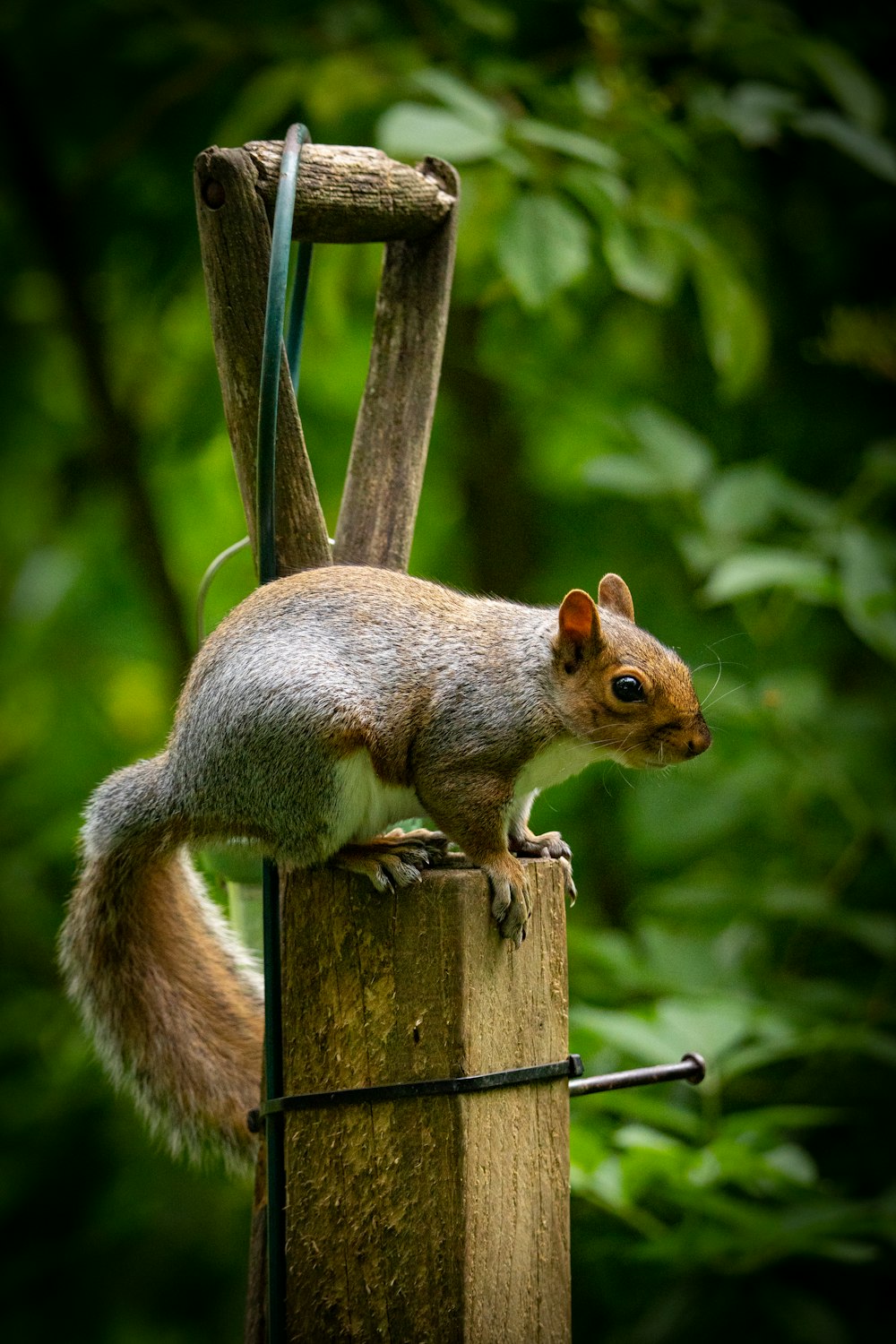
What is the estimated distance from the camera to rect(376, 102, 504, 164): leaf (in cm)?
196

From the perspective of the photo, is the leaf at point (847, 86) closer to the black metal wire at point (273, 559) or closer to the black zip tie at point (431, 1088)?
the black metal wire at point (273, 559)

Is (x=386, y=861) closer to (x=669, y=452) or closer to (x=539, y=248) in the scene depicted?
(x=539, y=248)

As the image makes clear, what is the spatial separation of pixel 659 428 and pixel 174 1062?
1577mm

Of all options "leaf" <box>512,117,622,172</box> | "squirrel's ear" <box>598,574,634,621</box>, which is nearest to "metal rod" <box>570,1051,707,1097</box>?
"squirrel's ear" <box>598,574,634,621</box>

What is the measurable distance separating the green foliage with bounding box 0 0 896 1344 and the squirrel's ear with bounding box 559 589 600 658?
1.63ft

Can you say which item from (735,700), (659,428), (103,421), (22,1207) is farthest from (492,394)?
(22,1207)

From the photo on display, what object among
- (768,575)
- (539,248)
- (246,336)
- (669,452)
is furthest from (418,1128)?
(669,452)

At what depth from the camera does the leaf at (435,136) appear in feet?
6.42

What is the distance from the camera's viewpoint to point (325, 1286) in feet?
4.59

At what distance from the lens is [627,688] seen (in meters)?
1.56

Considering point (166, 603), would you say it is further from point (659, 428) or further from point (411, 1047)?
point (411, 1047)

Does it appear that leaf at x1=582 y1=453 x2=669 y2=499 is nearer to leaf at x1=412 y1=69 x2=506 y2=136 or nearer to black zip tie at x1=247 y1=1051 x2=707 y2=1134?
leaf at x1=412 y1=69 x2=506 y2=136

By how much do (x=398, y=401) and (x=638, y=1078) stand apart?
39.1 inches

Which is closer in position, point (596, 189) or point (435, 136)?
point (435, 136)
